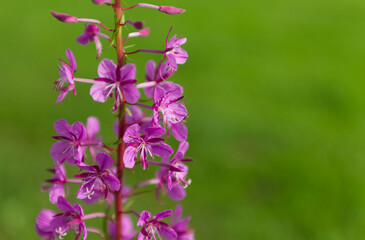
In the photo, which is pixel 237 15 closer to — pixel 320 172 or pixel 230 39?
pixel 230 39

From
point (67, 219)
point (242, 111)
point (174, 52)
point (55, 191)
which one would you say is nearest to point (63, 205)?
point (67, 219)

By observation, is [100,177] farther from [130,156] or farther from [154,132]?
[154,132]

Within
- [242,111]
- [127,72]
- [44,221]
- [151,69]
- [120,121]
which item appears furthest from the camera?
[242,111]

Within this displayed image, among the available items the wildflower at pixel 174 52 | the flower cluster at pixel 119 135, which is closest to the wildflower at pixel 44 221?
the flower cluster at pixel 119 135

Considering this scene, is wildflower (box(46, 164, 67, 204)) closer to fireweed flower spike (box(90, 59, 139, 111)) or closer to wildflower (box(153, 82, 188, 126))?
fireweed flower spike (box(90, 59, 139, 111))

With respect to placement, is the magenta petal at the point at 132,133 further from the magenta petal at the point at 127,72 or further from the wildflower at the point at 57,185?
the wildflower at the point at 57,185

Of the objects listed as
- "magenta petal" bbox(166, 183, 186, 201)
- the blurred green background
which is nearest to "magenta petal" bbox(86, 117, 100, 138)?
"magenta petal" bbox(166, 183, 186, 201)
